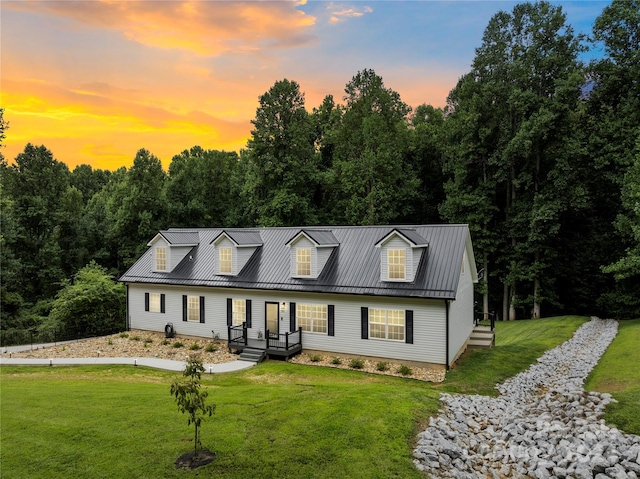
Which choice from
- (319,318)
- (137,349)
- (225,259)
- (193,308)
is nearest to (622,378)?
(319,318)

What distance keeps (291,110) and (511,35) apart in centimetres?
1906

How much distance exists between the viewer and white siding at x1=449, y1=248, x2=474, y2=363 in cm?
1631

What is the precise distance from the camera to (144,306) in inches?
920

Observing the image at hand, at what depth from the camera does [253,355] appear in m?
17.8

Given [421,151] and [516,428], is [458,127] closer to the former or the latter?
[421,151]

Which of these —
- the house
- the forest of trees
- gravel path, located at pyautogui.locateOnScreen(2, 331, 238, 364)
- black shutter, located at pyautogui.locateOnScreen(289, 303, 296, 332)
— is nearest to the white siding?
the house

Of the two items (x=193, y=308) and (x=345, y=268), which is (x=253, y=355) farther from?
(x=345, y=268)

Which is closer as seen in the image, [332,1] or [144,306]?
[332,1]

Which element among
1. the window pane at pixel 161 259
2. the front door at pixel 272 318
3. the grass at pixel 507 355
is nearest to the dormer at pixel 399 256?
the grass at pixel 507 355

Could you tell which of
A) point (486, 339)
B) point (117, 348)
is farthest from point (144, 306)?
point (486, 339)

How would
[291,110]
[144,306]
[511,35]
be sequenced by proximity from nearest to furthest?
[144,306] → [511,35] → [291,110]

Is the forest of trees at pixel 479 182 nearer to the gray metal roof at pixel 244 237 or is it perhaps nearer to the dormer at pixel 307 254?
the gray metal roof at pixel 244 237

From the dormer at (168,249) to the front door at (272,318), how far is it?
7.39 meters

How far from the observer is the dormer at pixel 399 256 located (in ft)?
54.8
